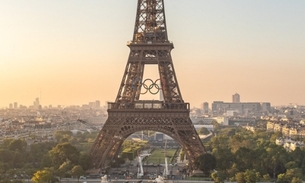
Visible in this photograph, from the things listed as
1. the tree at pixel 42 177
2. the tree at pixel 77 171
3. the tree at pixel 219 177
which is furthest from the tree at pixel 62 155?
the tree at pixel 219 177

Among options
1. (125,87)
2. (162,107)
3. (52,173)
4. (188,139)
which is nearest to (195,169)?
(188,139)

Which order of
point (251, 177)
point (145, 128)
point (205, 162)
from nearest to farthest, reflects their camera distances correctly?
1. point (251, 177)
2. point (205, 162)
3. point (145, 128)

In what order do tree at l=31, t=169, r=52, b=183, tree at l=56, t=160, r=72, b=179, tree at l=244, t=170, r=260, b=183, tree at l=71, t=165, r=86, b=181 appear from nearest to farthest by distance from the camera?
tree at l=31, t=169, r=52, b=183 < tree at l=244, t=170, r=260, b=183 < tree at l=71, t=165, r=86, b=181 < tree at l=56, t=160, r=72, b=179

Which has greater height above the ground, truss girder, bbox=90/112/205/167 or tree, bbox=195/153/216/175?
truss girder, bbox=90/112/205/167

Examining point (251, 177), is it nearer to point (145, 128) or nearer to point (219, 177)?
point (219, 177)

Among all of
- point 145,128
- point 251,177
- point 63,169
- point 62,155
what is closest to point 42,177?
point 63,169

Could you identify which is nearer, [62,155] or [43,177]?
[43,177]

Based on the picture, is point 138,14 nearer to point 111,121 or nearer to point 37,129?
point 111,121

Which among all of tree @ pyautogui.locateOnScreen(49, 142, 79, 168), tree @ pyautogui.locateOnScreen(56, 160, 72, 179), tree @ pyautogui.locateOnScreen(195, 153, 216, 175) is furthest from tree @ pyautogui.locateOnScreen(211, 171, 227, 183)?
tree @ pyautogui.locateOnScreen(49, 142, 79, 168)

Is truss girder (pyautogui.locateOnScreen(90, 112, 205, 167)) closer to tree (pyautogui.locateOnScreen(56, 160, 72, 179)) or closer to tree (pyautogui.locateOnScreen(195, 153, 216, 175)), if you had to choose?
tree (pyautogui.locateOnScreen(195, 153, 216, 175))

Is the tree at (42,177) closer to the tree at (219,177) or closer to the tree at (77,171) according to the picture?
the tree at (77,171)
